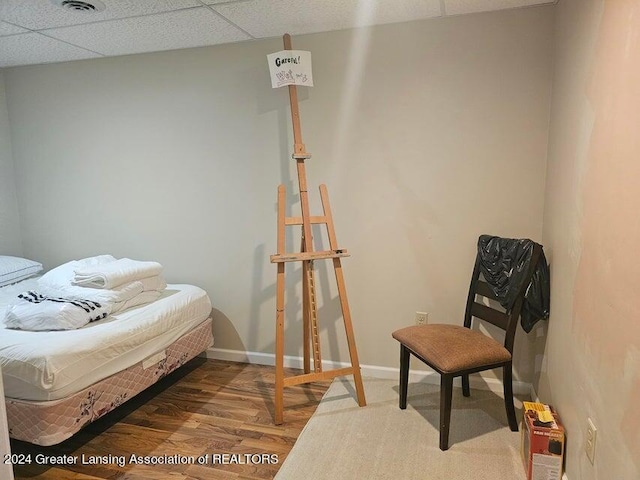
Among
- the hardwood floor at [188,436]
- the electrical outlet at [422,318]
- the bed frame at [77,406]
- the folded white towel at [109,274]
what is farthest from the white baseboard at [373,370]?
the folded white towel at [109,274]

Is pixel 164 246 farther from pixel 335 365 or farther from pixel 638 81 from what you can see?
pixel 638 81

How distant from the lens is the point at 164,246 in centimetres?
326

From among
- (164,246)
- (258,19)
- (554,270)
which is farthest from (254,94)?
(554,270)

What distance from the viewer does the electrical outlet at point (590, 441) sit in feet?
4.80

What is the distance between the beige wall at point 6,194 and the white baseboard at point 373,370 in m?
1.97

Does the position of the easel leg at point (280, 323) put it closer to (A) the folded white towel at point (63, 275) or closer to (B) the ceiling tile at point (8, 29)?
(A) the folded white towel at point (63, 275)

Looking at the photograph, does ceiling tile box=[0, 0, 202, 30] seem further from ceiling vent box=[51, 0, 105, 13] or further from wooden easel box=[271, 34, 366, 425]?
wooden easel box=[271, 34, 366, 425]

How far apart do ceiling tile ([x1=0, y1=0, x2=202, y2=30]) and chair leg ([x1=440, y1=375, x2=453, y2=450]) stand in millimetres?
2321

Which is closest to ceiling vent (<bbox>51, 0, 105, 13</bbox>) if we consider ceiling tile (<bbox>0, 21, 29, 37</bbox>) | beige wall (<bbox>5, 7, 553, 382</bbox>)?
ceiling tile (<bbox>0, 21, 29, 37</bbox>)

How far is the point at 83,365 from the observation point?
2.03 meters

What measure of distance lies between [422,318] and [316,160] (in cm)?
126

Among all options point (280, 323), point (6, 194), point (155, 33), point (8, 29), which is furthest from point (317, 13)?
point (6, 194)

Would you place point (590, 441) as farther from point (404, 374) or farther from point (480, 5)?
point (480, 5)

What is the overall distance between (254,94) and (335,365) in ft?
6.48
